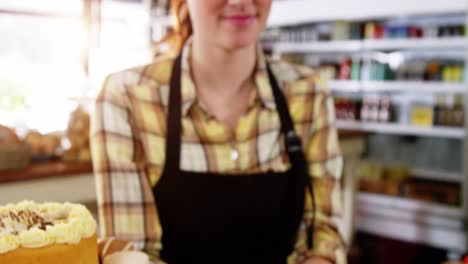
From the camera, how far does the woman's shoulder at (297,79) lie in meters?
1.31

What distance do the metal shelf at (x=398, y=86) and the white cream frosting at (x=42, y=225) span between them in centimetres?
443

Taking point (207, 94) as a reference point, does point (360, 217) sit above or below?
below

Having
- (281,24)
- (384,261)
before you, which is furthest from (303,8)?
(384,261)

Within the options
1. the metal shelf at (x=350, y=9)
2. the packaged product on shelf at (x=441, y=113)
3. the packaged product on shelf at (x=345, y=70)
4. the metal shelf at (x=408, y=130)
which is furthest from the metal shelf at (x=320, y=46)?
the packaged product on shelf at (x=441, y=113)

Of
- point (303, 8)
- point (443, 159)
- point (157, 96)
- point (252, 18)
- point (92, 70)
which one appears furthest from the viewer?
point (92, 70)

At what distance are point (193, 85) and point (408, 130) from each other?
4078mm

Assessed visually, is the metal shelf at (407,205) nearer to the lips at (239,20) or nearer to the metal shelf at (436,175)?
the metal shelf at (436,175)

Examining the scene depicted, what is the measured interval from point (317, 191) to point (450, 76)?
392cm

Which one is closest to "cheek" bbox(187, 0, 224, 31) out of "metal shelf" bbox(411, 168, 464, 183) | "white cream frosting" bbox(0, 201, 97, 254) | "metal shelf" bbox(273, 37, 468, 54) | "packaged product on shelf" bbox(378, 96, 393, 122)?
"white cream frosting" bbox(0, 201, 97, 254)

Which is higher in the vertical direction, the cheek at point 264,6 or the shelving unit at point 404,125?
the cheek at point 264,6

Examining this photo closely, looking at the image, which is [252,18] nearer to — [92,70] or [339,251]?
[339,251]

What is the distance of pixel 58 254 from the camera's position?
557 mm

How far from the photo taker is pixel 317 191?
1.25 m

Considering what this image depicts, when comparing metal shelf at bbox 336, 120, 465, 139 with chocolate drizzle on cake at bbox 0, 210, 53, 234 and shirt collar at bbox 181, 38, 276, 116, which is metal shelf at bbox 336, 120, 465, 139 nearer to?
shirt collar at bbox 181, 38, 276, 116
